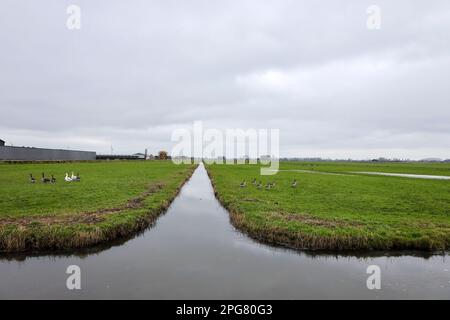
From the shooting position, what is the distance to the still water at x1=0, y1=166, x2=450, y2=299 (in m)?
8.95

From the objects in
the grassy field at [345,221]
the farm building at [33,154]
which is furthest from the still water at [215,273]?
the farm building at [33,154]

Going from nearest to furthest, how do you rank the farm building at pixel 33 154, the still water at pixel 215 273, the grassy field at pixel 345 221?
the still water at pixel 215 273
the grassy field at pixel 345 221
the farm building at pixel 33 154

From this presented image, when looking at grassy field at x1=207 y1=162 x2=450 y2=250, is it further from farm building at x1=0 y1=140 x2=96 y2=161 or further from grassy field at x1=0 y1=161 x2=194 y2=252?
farm building at x1=0 y1=140 x2=96 y2=161

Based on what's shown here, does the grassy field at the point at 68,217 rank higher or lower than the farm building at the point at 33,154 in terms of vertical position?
lower

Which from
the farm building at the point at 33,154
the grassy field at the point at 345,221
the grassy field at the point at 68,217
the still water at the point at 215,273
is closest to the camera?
the still water at the point at 215,273

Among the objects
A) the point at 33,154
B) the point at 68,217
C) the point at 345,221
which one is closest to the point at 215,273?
the point at 345,221

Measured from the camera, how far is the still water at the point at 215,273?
29.4 ft

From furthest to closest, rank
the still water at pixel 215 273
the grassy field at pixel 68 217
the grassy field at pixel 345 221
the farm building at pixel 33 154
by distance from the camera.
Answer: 1. the farm building at pixel 33 154
2. the grassy field at pixel 345 221
3. the grassy field at pixel 68 217
4. the still water at pixel 215 273

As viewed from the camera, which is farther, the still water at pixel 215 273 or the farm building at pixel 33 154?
the farm building at pixel 33 154

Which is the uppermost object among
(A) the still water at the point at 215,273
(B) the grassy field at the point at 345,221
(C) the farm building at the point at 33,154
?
(C) the farm building at the point at 33,154

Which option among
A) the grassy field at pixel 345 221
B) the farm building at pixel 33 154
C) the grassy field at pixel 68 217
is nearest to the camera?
the grassy field at pixel 68 217

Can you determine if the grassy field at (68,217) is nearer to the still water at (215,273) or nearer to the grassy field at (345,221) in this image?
the still water at (215,273)

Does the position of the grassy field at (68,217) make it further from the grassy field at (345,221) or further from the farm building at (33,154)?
the farm building at (33,154)
